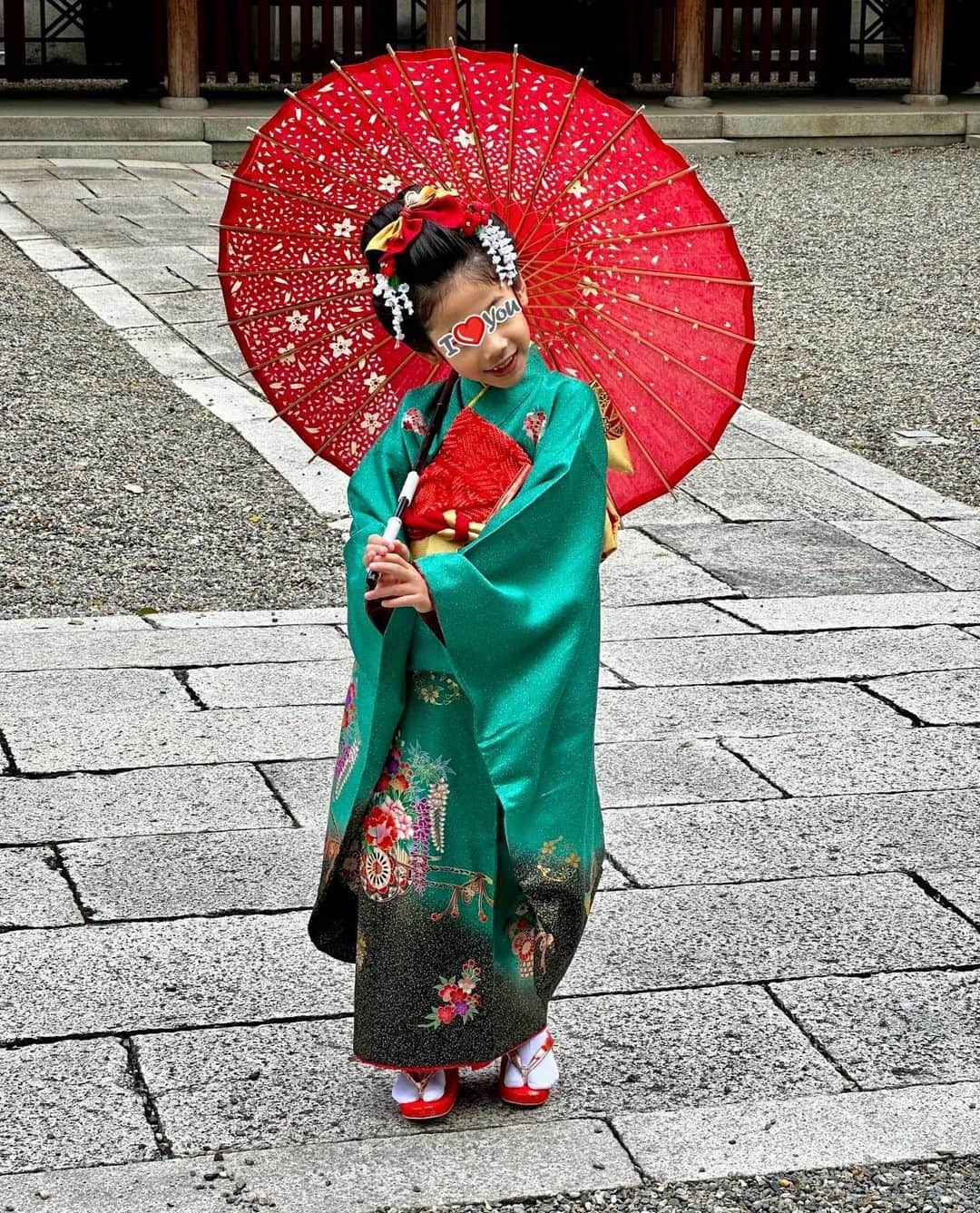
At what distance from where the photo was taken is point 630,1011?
116 inches

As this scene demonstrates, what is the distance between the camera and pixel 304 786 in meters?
3.81

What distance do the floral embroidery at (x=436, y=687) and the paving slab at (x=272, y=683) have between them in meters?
1.84

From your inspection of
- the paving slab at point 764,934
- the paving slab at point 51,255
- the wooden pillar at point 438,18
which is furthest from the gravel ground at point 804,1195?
the wooden pillar at point 438,18

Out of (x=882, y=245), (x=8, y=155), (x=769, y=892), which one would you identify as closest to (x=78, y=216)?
(x=8, y=155)

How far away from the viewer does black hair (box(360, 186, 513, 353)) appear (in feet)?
7.80

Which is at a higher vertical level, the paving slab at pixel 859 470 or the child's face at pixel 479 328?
the child's face at pixel 479 328

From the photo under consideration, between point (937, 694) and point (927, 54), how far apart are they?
39.3ft

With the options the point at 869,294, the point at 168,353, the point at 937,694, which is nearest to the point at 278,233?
the point at 937,694

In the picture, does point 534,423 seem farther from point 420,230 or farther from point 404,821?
point 404,821

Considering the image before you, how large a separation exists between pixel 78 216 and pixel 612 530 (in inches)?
357

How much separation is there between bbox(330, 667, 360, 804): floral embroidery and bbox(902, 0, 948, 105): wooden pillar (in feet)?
45.3

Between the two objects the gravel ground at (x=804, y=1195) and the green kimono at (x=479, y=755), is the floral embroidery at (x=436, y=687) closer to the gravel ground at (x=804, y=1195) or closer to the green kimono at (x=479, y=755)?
the green kimono at (x=479, y=755)

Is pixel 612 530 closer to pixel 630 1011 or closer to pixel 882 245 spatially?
pixel 630 1011

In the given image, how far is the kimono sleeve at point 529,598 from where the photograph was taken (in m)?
2.37
